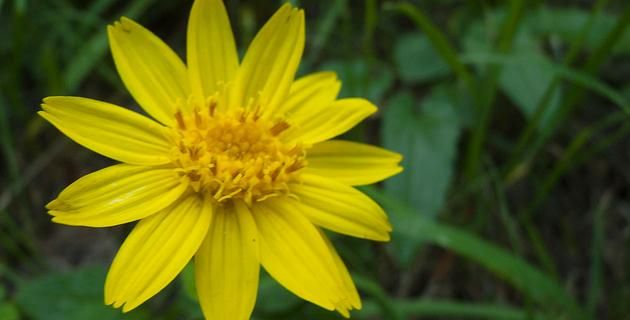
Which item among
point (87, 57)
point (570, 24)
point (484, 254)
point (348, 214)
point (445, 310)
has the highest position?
point (570, 24)

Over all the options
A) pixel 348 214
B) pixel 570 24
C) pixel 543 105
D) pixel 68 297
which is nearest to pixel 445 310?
pixel 543 105

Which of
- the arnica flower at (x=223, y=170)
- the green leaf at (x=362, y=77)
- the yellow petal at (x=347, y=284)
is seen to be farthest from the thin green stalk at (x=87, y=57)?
the yellow petal at (x=347, y=284)

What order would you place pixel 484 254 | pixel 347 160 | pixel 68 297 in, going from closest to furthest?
pixel 347 160 → pixel 68 297 → pixel 484 254

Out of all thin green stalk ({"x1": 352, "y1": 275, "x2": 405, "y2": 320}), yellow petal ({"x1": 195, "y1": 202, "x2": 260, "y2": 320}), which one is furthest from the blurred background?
yellow petal ({"x1": 195, "y1": 202, "x2": 260, "y2": 320})

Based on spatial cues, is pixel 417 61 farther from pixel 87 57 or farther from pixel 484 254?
pixel 87 57

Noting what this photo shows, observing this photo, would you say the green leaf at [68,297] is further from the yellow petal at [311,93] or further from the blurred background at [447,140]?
the yellow petal at [311,93]

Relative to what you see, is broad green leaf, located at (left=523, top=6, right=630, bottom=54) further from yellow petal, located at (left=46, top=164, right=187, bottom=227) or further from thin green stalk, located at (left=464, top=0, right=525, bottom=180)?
yellow petal, located at (left=46, top=164, right=187, bottom=227)

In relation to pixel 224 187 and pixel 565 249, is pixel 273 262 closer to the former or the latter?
pixel 224 187
